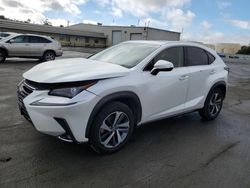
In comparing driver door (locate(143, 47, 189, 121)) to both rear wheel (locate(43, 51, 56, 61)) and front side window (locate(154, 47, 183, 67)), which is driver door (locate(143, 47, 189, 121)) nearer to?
front side window (locate(154, 47, 183, 67))

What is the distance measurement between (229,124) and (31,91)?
4279mm

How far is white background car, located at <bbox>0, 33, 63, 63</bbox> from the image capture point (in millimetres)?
14510

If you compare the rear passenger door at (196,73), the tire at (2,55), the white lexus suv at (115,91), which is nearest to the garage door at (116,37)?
the tire at (2,55)

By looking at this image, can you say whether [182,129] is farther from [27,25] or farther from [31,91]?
[27,25]

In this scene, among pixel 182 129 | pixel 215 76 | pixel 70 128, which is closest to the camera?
pixel 70 128

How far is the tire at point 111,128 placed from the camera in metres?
3.64

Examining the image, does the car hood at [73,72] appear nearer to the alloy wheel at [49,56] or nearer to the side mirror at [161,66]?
the side mirror at [161,66]

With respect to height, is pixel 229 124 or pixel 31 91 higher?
pixel 31 91

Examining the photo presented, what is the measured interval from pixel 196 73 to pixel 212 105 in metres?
1.12

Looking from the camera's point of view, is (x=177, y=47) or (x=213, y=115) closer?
(x=177, y=47)

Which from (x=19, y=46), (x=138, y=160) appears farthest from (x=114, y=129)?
(x=19, y=46)

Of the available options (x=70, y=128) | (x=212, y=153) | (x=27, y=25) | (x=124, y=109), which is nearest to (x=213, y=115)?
(x=212, y=153)

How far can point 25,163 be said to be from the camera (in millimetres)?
3512

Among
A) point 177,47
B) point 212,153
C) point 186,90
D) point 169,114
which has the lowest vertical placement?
point 212,153
